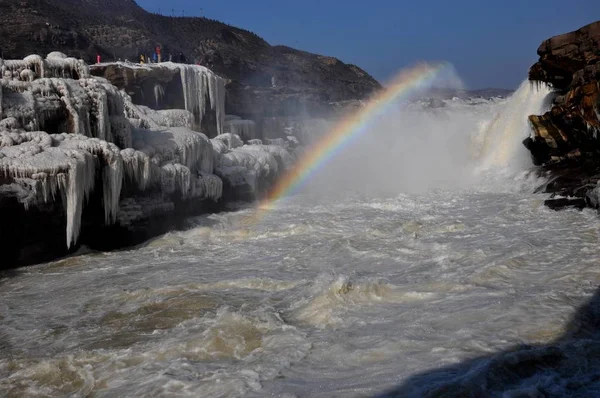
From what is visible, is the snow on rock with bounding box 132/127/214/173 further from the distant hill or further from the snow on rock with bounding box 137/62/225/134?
the distant hill

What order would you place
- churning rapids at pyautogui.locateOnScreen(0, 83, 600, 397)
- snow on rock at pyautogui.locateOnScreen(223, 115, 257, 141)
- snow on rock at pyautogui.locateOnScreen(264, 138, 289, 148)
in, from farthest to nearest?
snow on rock at pyautogui.locateOnScreen(264, 138, 289, 148), snow on rock at pyautogui.locateOnScreen(223, 115, 257, 141), churning rapids at pyautogui.locateOnScreen(0, 83, 600, 397)

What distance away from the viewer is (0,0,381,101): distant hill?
103 ft

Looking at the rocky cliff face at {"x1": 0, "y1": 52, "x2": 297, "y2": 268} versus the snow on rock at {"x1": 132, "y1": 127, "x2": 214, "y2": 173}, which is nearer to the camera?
→ the rocky cliff face at {"x1": 0, "y1": 52, "x2": 297, "y2": 268}

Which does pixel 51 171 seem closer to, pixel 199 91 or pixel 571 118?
pixel 199 91

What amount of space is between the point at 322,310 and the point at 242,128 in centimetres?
1686

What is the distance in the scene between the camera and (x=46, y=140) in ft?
32.3

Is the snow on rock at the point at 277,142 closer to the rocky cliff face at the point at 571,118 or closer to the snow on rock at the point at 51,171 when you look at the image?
the rocky cliff face at the point at 571,118

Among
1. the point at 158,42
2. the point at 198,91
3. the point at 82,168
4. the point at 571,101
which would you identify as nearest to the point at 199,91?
the point at 198,91

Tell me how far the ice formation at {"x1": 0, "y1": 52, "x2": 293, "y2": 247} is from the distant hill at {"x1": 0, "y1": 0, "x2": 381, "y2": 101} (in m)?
19.3

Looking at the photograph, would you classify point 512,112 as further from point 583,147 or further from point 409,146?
point 409,146

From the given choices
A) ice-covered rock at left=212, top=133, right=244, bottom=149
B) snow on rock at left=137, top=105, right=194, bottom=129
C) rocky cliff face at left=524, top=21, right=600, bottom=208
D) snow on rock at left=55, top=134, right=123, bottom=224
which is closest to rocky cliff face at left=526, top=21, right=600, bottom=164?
rocky cliff face at left=524, top=21, right=600, bottom=208

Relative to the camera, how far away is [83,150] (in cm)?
997

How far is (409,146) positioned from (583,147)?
41.6ft

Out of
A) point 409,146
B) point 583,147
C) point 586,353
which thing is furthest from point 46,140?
point 409,146
